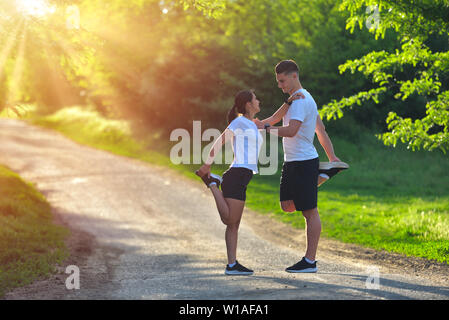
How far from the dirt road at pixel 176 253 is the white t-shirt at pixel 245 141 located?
133 cm

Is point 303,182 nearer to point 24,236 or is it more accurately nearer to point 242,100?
point 242,100

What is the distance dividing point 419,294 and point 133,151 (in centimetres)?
2162

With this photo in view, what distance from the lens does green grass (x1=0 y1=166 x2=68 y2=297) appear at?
23.7 feet

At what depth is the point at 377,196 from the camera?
1473 centimetres

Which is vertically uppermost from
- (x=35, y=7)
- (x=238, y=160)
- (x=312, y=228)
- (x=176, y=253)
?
(x=35, y=7)

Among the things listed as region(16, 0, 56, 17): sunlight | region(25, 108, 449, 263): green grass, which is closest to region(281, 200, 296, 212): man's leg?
region(25, 108, 449, 263): green grass

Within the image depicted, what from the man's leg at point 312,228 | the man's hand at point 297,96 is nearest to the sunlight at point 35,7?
the man's hand at point 297,96

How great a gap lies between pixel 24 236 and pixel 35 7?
4.36 meters

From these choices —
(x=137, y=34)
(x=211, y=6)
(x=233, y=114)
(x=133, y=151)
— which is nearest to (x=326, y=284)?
(x=233, y=114)

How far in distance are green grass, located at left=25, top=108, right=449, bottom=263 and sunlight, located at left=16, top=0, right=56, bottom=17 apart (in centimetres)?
693

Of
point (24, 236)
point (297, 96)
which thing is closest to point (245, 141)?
point (297, 96)

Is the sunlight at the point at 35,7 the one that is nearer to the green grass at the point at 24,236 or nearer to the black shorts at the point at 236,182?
the green grass at the point at 24,236

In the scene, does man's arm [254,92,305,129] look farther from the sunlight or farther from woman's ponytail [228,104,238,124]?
the sunlight
